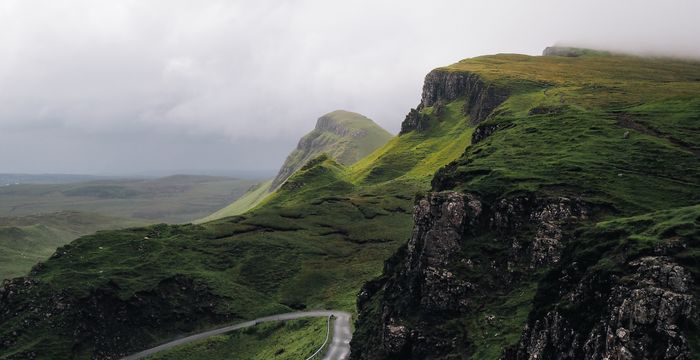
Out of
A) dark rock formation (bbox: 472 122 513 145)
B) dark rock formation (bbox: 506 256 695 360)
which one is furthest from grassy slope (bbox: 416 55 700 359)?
dark rock formation (bbox: 506 256 695 360)

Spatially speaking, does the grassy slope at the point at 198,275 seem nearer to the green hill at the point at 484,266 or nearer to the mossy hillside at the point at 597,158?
the green hill at the point at 484,266

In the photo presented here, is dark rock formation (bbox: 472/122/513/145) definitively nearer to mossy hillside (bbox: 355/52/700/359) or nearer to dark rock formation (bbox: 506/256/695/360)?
mossy hillside (bbox: 355/52/700/359)

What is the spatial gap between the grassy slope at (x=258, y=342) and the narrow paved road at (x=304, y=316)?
136 inches

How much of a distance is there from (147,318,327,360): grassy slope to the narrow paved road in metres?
3.45

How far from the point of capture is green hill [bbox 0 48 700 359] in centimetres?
5103

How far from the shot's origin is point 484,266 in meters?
77.5

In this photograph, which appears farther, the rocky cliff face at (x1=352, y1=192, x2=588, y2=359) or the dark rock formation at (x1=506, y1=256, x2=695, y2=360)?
the rocky cliff face at (x1=352, y1=192, x2=588, y2=359)

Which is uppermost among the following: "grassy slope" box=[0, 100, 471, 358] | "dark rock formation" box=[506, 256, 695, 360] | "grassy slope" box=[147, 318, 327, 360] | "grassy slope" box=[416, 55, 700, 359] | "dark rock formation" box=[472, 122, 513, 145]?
"dark rock formation" box=[472, 122, 513, 145]

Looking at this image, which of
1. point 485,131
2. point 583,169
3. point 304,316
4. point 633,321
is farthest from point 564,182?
point 304,316

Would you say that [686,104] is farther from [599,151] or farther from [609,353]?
[609,353]

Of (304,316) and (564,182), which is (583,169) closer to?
(564,182)

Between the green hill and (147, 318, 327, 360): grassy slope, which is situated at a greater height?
the green hill

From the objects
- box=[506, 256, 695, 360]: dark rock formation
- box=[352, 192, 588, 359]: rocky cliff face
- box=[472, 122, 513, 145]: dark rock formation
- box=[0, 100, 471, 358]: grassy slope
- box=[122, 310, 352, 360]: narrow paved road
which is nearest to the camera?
box=[506, 256, 695, 360]: dark rock formation

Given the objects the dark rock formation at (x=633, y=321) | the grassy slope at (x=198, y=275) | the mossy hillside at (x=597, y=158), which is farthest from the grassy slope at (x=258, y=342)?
the dark rock formation at (x=633, y=321)
